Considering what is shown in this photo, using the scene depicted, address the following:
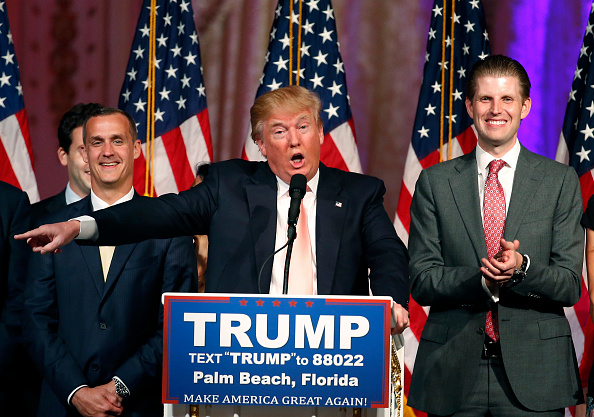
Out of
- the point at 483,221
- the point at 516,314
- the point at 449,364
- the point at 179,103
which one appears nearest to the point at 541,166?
the point at 483,221

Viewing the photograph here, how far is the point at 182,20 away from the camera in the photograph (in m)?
5.25

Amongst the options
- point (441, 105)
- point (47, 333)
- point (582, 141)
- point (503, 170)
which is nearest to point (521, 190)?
point (503, 170)

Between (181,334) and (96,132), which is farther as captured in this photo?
(96,132)

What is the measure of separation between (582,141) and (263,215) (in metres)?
2.53

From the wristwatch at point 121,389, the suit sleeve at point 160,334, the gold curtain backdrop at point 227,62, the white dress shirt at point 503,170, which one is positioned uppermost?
the gold curtain backdrop at point 227,62

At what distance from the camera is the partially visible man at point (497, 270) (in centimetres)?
237

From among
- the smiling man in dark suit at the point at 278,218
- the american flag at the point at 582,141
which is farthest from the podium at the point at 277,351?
the american flag at the point at 582,141

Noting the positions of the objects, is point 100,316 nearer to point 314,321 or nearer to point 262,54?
point 314,321

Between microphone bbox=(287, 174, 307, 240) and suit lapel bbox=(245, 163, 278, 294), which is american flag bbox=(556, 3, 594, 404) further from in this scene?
microphone bbox=(287, 174, 307, 240)

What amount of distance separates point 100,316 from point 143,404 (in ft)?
1.13

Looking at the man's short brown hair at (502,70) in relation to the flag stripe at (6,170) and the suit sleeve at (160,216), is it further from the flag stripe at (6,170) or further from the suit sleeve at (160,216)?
the flag stripe at (6,170)

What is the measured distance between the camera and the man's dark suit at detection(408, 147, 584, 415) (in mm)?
2379

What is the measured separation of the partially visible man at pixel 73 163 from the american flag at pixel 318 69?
50.4 inches

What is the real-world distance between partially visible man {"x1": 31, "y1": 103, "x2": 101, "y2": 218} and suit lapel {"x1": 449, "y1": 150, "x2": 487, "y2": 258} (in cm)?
191
